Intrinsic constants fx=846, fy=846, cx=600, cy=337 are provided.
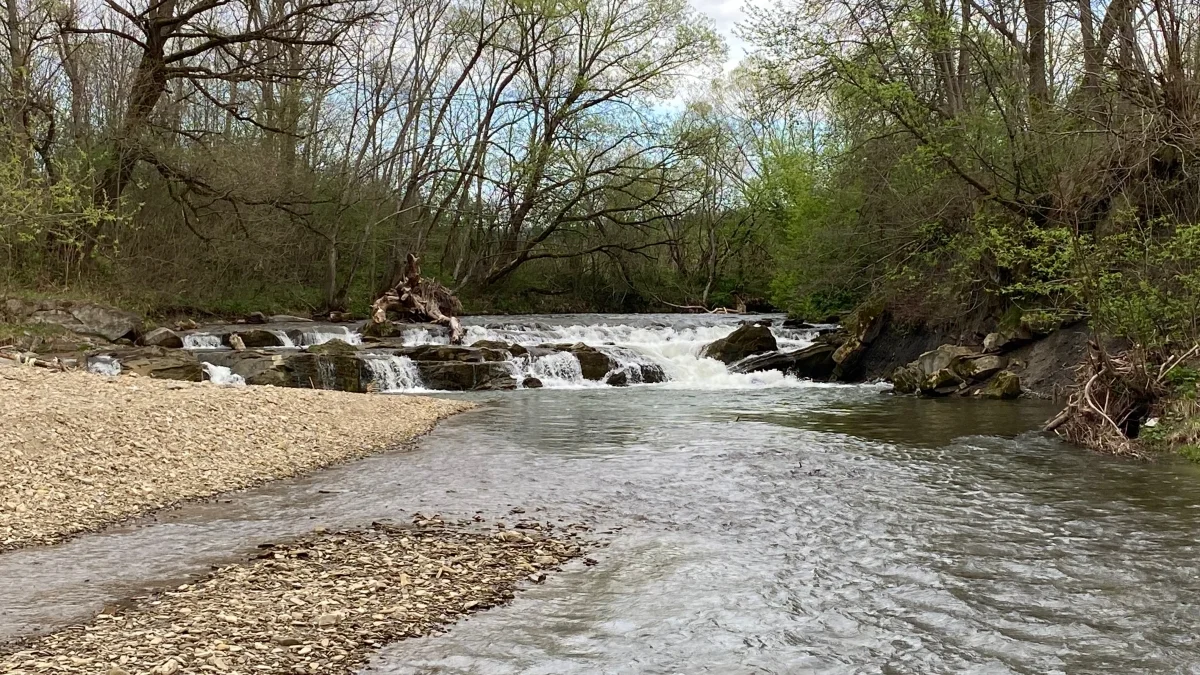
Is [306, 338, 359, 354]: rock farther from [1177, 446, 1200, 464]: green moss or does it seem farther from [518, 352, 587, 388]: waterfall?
[1177, 446, 1200, 464]: green moss

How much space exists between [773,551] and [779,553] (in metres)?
0.06

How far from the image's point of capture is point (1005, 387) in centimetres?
1495

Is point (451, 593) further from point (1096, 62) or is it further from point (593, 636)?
point (1096, 62)

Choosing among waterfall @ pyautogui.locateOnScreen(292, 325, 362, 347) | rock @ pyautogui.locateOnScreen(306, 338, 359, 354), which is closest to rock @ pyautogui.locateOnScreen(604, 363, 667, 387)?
rock @ pyautogui.locateOnScreen(306, 338, 359, 354)

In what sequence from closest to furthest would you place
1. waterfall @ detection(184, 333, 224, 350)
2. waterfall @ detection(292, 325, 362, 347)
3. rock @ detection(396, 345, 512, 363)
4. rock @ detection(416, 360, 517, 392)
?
rock @ detection(416, 360, 517, 392) → rock @ detection(396, 345, 512, 363) → waterfall @ detection(184, 333, 224, 350) → waterfall @ detection(292, 325, 362, 347)

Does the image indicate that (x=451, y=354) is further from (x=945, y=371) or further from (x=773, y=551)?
(x=773, y=551)

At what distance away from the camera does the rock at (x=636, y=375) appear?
18.9 metres

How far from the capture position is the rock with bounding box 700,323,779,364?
819 inches

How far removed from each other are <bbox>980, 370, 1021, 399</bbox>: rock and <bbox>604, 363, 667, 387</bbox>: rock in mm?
7075

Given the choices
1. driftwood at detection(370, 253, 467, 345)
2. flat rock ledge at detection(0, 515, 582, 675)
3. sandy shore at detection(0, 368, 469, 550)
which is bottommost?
flat rock ledge at detection(0, 515, 582, 675)

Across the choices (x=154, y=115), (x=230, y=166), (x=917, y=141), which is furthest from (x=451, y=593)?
(x=154, y=115)

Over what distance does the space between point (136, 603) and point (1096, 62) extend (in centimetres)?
1323

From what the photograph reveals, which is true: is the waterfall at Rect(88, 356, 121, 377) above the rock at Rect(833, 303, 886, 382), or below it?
below

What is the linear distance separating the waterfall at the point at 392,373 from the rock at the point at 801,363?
7486 mm
